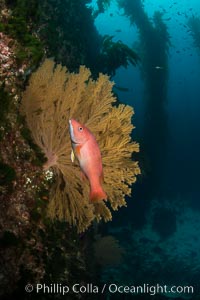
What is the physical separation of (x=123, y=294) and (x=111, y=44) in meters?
10.3

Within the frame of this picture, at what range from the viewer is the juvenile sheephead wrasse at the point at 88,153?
8.74 feet

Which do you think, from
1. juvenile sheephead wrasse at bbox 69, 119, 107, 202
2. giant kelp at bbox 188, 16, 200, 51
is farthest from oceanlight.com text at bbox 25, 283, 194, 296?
giant kelp at bbox 188, 16, 200, 51

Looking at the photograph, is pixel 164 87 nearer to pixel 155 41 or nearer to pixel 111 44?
pixel 155 41

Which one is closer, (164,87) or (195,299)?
(195,299)

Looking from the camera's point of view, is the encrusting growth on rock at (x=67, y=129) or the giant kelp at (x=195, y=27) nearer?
the encrusting growth on rock at (x=67, y=129)

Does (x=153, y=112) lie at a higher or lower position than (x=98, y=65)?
higher

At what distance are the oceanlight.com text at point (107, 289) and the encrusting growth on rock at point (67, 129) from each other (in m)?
0.82

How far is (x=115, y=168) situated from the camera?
3918 millimetres

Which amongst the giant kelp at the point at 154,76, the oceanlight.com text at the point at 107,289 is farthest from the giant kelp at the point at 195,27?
the oceanlight.com text at the point at 107,289

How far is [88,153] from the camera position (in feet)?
8.95

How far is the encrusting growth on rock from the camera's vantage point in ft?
12.5

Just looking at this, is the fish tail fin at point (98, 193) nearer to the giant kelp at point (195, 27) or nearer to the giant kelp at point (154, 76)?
the giant kelp at point (154, 76)

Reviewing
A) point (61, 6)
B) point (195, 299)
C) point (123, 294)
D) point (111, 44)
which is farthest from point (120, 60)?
point (195, 299)

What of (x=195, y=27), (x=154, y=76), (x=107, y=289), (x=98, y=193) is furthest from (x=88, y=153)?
(x=195, y=27)
